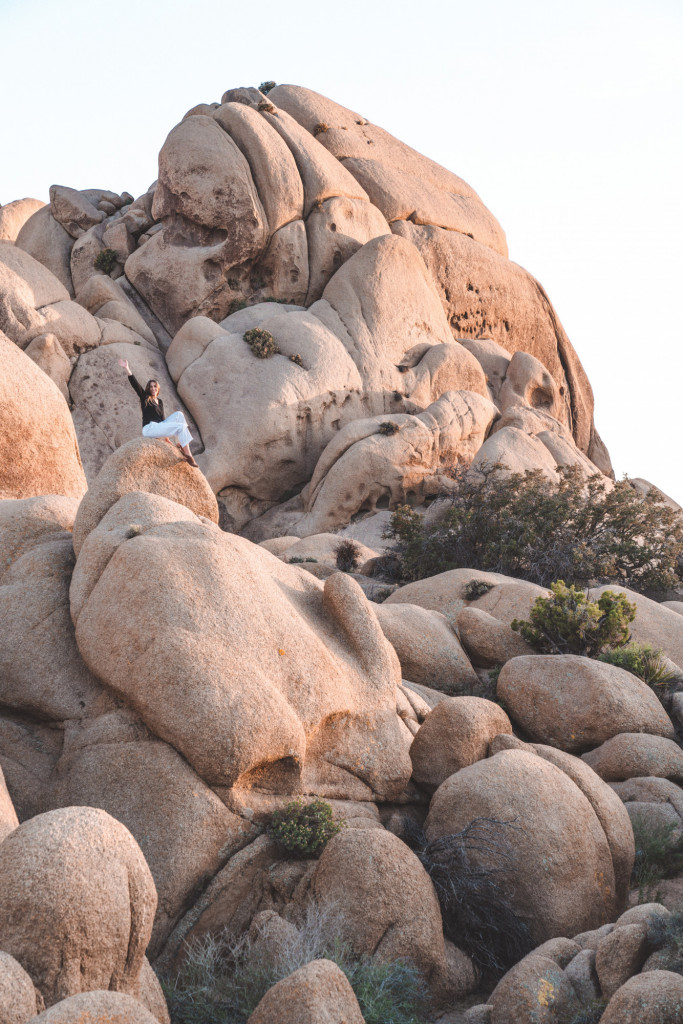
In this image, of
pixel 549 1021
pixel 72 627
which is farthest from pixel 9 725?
pixel 549 1021

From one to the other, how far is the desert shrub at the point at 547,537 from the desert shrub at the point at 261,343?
29.4 ft

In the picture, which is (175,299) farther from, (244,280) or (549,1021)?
(549,1021)

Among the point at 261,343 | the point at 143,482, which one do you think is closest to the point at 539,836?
the point at 143,482

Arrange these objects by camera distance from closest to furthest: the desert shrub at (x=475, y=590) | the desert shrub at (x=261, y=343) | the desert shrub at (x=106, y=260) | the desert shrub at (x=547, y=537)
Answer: the desert shrub at (x=475, y=590)
the desert shrub at (x=547, y=537)
the desert shrub at (x=261, y=343)
the desert shrub at (x=106, y=260)

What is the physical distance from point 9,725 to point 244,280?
27163 millimetres

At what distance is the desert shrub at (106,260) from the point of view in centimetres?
3556

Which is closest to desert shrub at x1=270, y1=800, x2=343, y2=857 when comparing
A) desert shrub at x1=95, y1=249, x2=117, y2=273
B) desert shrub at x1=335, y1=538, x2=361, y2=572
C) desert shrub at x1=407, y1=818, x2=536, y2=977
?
desert shrub at x1=407, y1=818, x2=536, y2=977

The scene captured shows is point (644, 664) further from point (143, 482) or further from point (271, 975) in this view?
point (271, 975)

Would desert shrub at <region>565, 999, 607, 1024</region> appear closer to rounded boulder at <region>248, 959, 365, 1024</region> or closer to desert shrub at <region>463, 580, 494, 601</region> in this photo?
rounded boulder at <region>248, 959, 365, 1024</region>

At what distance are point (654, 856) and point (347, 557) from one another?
1328cm

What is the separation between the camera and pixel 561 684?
13.1 m

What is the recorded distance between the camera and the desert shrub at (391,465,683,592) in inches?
867

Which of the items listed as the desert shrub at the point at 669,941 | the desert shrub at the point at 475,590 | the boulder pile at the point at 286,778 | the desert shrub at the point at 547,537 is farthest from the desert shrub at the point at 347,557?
the desert shrub at the point at 669,941

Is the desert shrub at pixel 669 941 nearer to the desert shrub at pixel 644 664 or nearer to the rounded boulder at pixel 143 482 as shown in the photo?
the desert shrub at pixel 644 664
